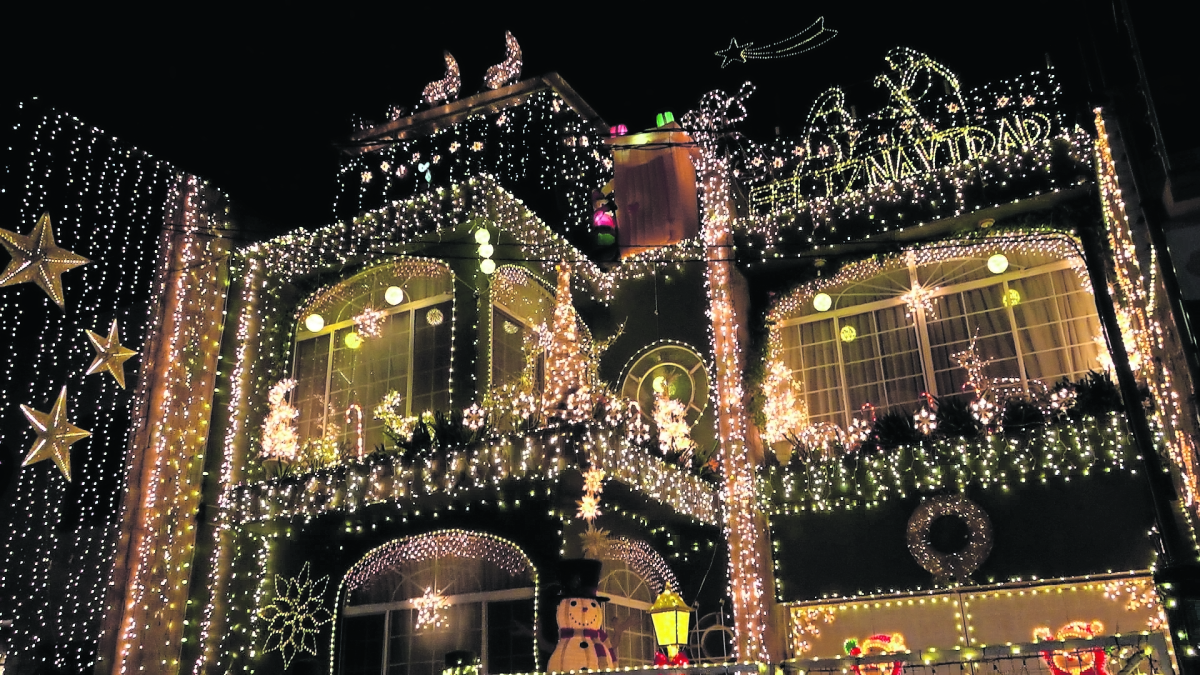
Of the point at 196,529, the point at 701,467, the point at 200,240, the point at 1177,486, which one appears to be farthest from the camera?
the point at 200,240

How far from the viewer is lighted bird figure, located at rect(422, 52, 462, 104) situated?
1489 cm

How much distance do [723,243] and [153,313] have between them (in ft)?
26.8

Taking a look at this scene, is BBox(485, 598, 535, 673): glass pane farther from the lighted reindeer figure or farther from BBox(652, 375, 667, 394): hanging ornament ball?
the lighted reindeer figure

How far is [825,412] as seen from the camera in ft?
37.9

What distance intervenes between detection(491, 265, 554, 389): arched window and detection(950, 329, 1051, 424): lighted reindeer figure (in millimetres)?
5686

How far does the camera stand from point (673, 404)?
36.8ft

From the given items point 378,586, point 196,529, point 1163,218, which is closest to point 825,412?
point 1163,218

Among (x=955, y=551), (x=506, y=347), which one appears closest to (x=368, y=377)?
(x=506, y=347)

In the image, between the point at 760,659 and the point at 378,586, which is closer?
the point at 760,659

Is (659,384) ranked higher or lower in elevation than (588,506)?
higher

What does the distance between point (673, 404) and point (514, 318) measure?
2.81m

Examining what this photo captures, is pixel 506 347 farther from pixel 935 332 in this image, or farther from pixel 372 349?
pixel 935 332

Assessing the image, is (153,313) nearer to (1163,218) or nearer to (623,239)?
(623,239)

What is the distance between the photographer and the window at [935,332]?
10539 millimetres
